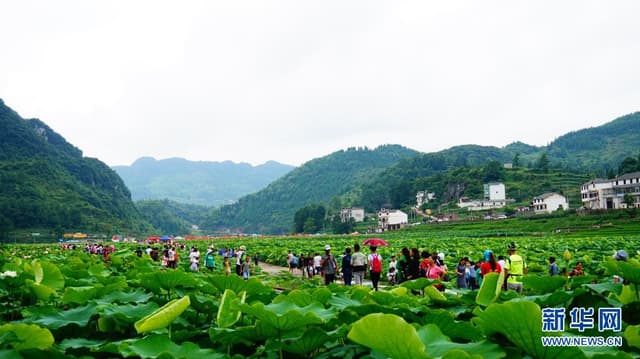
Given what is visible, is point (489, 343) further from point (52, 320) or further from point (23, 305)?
point (23, 305)

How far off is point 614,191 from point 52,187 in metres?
80.3

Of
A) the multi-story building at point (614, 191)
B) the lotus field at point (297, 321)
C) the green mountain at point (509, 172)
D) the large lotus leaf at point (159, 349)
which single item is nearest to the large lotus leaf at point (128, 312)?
the lotus field at point (297, 321)

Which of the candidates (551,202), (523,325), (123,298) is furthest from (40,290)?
(551,202)

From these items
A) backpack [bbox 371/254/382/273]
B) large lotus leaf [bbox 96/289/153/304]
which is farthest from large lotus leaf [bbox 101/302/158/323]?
backpack [bbox 371/254/382/273]

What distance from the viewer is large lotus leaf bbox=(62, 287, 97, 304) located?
9.06 feet

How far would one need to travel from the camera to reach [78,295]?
2768 millimetres

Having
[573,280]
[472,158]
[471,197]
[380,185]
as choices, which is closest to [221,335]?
[573,280]

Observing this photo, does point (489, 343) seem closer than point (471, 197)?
Yes

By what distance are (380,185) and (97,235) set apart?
67362 millimetres

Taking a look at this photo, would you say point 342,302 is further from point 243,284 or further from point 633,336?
point 633,336

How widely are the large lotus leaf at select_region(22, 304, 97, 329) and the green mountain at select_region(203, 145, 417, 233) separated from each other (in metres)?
123

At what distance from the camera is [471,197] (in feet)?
292

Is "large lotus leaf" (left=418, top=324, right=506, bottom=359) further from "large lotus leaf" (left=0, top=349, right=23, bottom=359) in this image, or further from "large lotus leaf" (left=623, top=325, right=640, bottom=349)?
"large lotus leaf" (left=0, top=349, right=23, bottom=359)

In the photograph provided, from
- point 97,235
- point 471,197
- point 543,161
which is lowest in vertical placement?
point 97,235
